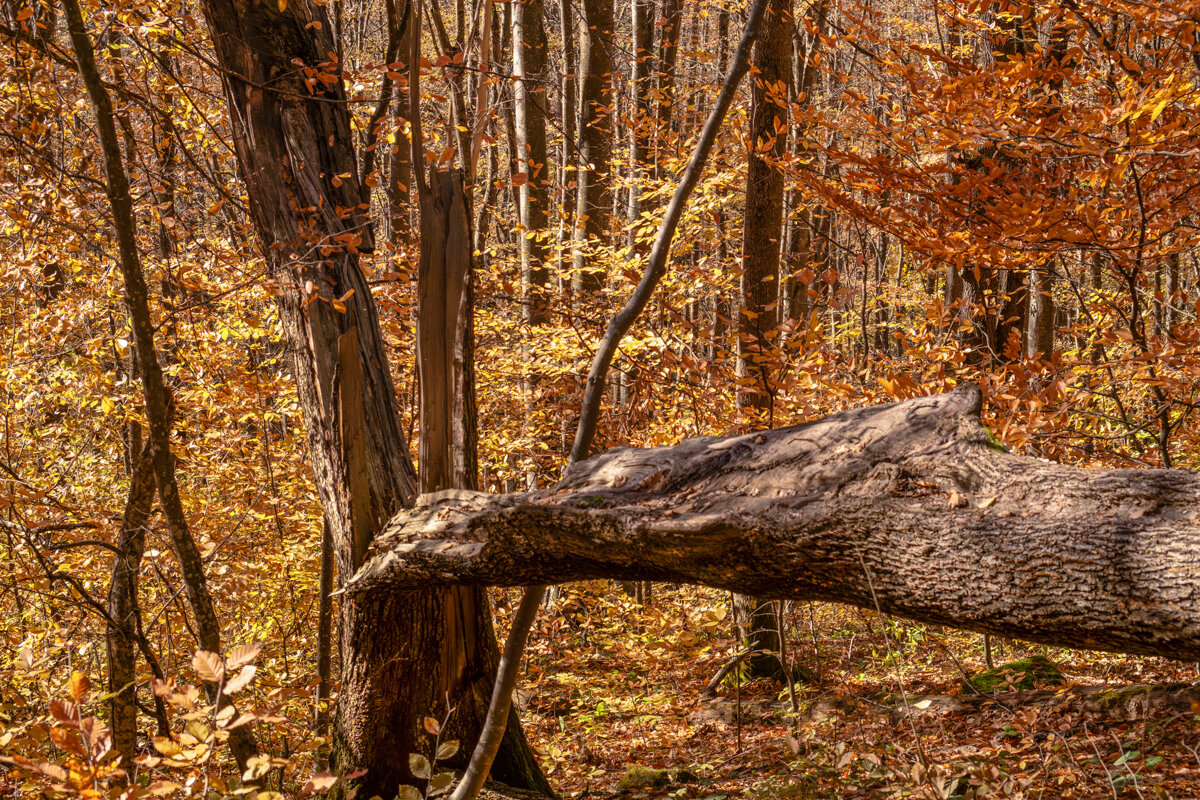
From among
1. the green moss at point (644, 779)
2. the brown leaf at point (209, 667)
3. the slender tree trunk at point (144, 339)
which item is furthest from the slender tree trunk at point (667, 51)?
the brown leaf at point (209, 667)

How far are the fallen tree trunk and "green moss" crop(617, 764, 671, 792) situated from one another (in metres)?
2.28

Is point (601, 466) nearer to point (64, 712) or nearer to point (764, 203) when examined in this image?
point (64, 712)

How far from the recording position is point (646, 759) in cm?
561

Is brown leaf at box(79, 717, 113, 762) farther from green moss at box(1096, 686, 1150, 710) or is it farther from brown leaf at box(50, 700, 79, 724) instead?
green moss at box(1096, 686, 1150, 710)

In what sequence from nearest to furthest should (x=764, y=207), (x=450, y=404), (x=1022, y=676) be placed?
(x=450, y=404) → (x=1022, y=676) → (x=764, y=207)

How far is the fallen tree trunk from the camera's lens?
1557 mm

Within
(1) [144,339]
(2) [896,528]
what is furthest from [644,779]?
(1) [144,339]

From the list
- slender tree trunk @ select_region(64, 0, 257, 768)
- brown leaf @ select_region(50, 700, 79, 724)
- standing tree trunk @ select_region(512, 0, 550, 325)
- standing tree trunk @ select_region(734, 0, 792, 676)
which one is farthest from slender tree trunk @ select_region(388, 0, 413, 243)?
brown leaf @ select_region(50, 700, 79, 724)

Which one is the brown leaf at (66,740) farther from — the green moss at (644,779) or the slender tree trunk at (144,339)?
the green moss at (644,779)

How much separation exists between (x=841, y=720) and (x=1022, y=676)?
1449 millimetres

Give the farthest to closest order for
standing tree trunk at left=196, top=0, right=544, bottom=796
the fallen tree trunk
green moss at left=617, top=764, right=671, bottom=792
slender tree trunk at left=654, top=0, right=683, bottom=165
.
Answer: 1. slender tree trunk at left=654, top=0, right=683, bottom=165
2. green moss at left=617, top=764, right=671, bottom=792
3. standing tree trunk at left=196, top=0, right=544, bottom=796
4. the fallen tree trunk

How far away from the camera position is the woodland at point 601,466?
2041 mm

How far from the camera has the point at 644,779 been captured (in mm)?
4574

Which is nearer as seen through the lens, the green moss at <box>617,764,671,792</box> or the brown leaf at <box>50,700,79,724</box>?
the brown leaf at <box>50,700,79,724</box>
